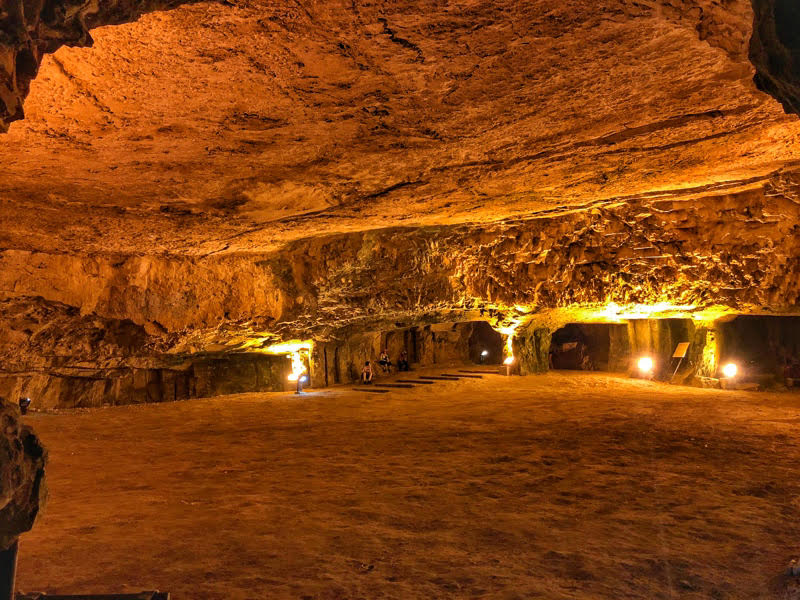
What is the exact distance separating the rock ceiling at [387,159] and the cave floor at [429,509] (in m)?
2.98

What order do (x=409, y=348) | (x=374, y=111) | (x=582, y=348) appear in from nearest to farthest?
(x=374, y=111), (x=409, y=348), (x=582, y=348)

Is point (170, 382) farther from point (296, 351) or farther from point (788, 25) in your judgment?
point (788, 25)

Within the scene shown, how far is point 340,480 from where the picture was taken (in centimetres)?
538

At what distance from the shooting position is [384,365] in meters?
18.7

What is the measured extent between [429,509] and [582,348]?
778 inches

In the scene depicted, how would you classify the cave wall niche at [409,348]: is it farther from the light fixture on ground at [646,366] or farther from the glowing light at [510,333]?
the light fixture on ground at [646,366]

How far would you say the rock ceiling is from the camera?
3486 mm

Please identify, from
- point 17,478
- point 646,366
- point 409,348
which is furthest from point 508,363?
point 17,478

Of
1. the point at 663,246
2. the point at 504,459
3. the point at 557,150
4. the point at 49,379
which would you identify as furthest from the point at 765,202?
the point at 49,379

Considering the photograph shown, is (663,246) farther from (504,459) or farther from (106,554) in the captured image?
(106,554)

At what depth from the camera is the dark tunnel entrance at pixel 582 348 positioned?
2216 centimetres

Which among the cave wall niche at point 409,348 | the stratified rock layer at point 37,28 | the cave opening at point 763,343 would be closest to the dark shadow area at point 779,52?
the stratified rock layer at point 37,28

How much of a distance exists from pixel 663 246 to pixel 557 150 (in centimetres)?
658

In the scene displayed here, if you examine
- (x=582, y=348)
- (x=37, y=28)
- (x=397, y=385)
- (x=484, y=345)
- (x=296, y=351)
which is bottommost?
(x=397, y=385)
